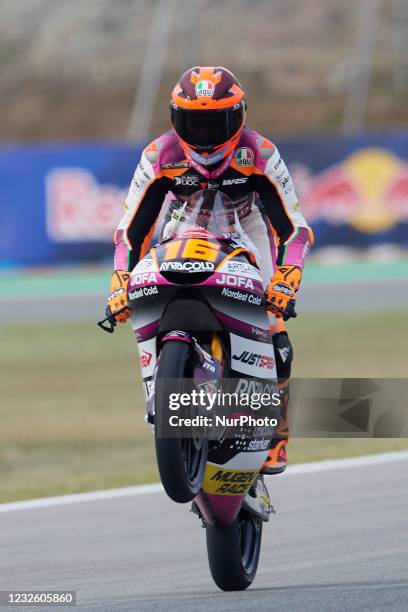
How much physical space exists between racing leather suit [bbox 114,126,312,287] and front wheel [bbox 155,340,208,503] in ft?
2.86

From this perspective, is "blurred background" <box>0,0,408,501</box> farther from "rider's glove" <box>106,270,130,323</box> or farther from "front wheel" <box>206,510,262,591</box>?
"rider's glove" <box>106,270,130,323</box>

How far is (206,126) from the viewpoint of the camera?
5.48 meters

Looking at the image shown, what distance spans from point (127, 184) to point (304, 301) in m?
4.45

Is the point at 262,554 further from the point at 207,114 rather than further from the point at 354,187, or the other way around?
the point at 354,187

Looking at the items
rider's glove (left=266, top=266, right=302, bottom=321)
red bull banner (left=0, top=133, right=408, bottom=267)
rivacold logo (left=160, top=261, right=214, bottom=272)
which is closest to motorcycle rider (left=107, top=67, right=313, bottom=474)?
rider's glove (left=266, top=266, right=302, bottom=321)

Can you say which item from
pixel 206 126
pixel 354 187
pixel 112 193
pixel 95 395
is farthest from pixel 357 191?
pixel 206 126

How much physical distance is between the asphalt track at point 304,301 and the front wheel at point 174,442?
1461cm

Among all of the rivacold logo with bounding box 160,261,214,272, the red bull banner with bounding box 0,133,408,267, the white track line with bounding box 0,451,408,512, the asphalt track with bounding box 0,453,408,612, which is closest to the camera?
the asphalt track with bounding box 0,453,408,612

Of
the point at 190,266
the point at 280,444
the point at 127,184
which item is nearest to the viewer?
the point at 190,266

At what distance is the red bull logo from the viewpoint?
23.4 meters

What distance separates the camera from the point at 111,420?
11906mm

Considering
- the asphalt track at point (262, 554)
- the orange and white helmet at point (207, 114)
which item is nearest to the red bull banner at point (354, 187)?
the asphalt track at point (262, 554)

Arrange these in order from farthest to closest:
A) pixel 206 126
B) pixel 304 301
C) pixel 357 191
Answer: pixel 357 191, pixel 304 301, pixel 206 126

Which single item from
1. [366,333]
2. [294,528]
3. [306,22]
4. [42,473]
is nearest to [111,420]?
[42,473]
